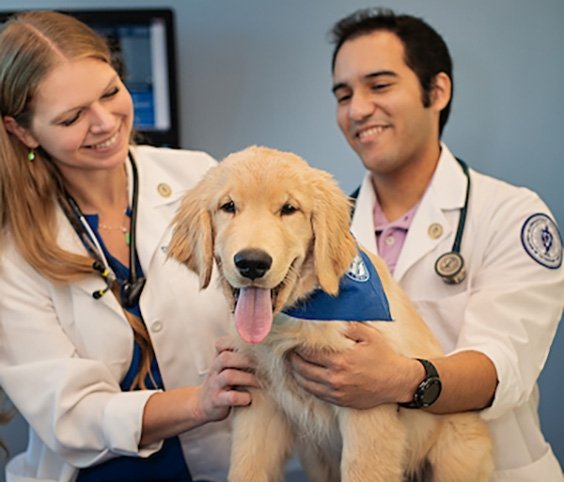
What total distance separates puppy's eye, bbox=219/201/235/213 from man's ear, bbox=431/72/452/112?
90cm

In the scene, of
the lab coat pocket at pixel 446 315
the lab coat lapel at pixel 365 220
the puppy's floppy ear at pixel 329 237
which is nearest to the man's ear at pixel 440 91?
the lab coat lapel at pixel 365 220

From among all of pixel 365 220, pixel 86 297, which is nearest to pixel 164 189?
pixel 86 297

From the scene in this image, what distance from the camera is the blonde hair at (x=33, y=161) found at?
1.65m

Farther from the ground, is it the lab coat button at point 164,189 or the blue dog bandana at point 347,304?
the lab coat button at point 164,189

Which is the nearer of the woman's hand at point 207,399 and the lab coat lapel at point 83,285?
the woman's hand at point 207,399

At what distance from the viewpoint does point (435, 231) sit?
5.82 feet

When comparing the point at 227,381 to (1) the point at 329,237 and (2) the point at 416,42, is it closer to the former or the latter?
(1) the point at 329,237

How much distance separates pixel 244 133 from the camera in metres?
2.72

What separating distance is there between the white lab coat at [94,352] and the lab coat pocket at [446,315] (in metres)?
0.51

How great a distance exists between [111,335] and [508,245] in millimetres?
976

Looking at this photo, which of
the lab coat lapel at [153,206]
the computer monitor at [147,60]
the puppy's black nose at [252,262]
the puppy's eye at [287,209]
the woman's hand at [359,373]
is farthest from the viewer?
the computer monitor at [147,60]

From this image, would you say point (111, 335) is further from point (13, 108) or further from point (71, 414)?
point (13, 108)

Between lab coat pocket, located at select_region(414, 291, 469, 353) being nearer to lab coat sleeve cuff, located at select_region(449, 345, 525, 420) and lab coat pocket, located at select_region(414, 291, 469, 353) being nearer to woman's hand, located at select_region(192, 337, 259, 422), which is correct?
lab coat sleeve cuff, located at select_region(449, 345, 525, 420)

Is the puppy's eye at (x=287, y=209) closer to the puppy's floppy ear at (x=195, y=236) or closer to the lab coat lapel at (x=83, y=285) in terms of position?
the puppy's floppy ear at (x=195, y=236)
